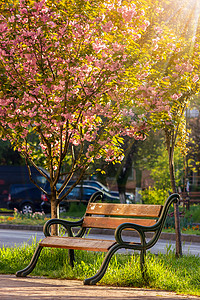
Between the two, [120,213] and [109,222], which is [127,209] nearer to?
[120,213]

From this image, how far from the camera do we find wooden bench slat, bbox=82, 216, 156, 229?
7.45 meters

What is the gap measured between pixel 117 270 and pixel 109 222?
78 cm

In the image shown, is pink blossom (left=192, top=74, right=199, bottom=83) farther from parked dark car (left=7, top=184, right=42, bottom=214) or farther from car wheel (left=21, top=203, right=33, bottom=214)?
car wheel (left=21, top=203, right=33, bottom=214)

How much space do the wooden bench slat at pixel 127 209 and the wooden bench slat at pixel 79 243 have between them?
603 mm

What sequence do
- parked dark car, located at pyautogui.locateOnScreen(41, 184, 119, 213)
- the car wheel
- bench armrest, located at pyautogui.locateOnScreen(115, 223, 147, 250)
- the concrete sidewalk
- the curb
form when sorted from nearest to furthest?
the concrete sidewalk
bench armrest, located at pyautogui.locateOnScreen(115, 223, 147, 250)
the curb
parked dark car, located at pyautogui.locateOnScreen(41, 184, 119, 213)
the car wheel

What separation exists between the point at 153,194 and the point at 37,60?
51.4 feet

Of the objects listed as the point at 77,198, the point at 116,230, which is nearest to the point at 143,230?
the point at 116,230

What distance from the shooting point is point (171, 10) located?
1277 centimetres

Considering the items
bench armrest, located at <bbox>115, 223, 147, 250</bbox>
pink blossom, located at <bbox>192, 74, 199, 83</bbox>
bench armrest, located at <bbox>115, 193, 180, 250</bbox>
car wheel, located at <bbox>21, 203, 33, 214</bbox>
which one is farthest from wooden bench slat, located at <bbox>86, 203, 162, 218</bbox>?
car wheel, located at <bbox>21, 203, 33, 214</bbox>

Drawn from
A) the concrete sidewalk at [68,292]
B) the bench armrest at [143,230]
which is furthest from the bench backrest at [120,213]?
the concrete sidewalk at [68,292]

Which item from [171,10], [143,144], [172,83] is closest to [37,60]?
[172,83]

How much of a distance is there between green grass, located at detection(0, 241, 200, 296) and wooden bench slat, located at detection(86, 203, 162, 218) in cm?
56

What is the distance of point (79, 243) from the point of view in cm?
727

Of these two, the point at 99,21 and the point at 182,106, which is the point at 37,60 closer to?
the point at 99,21
